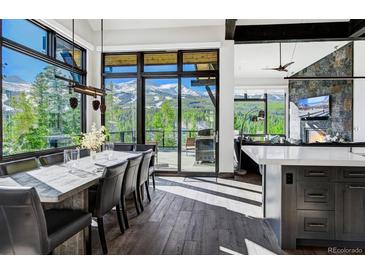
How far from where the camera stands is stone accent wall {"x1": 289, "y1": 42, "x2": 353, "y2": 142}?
7250 millimetres

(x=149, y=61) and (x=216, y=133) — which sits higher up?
(x=149, y=61)

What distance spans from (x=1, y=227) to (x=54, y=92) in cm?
416

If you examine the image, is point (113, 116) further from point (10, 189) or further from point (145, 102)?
point (10, 189)

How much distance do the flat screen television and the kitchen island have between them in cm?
659

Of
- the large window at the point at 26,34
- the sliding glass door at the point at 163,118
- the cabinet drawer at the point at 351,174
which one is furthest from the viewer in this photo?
the sliding glass door at the point at 163,118

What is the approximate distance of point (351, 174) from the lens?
8.55ft

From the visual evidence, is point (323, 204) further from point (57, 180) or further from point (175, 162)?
point (175, 162)

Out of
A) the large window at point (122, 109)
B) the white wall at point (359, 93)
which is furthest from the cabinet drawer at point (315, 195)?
the white wall at point (359, 93)

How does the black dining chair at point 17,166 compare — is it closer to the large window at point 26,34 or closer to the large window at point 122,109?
the large window at point 26,34

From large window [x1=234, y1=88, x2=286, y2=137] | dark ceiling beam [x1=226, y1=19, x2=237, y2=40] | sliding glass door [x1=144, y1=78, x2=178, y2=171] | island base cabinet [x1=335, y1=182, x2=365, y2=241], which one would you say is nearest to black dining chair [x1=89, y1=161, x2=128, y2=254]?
island base cabinet [x1=335, y1=182, x2=365, y2=241]

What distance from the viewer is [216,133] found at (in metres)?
6.36

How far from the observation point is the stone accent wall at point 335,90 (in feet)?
23.8
